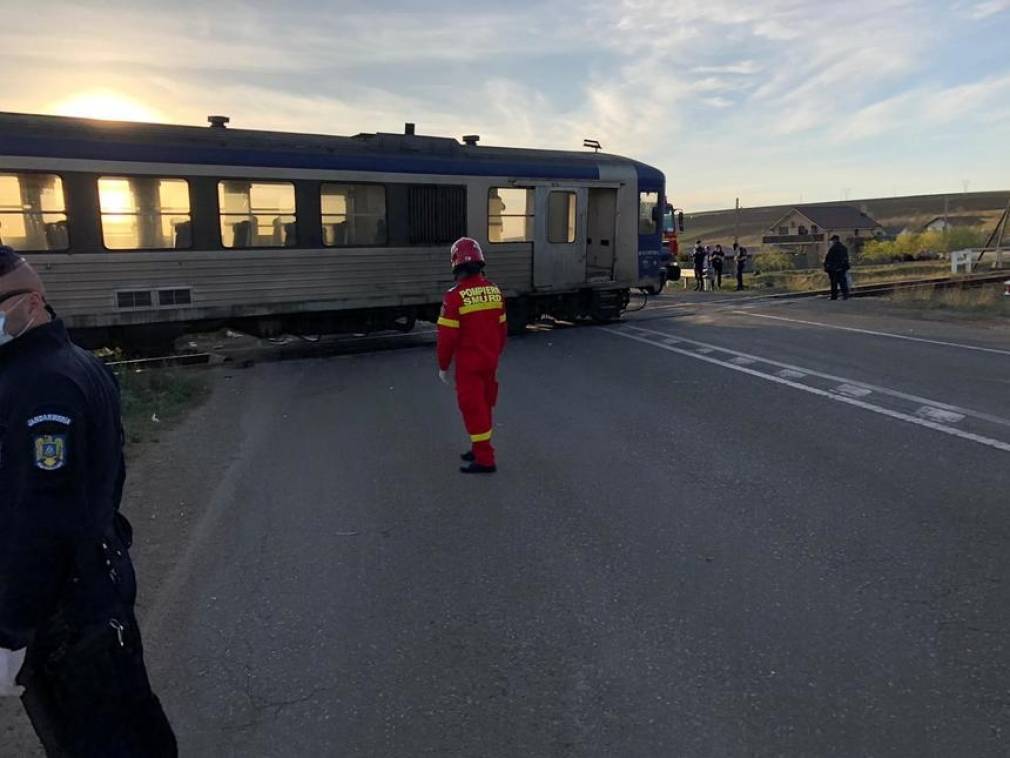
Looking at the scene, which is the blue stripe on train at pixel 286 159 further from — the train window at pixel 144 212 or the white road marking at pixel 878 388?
the white road marking at pixel 878 388

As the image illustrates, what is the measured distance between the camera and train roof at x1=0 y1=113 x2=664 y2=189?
34.4ft

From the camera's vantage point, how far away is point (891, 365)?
10617 mm

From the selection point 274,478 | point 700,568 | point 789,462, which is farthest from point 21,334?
point 789,462

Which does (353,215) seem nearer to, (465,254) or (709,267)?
(465,254)

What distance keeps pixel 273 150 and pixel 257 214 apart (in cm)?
100

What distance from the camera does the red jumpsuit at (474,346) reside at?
643 cm

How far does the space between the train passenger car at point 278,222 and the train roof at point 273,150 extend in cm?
3

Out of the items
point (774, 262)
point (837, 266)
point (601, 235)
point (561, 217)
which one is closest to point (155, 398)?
point (561, 217)

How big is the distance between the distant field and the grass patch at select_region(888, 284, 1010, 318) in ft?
361

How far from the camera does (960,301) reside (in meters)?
18.8

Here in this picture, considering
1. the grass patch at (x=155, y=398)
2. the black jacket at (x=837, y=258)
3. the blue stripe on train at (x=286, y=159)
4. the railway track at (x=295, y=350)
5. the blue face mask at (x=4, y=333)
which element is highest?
the blue stripe on train at (x=286, y=159)

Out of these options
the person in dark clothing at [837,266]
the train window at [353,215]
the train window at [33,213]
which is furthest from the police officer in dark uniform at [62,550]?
the person in dark clothing at [837,266]

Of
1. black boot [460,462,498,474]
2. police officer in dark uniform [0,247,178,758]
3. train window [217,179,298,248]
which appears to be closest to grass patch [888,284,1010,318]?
train window [217,179,298,248]

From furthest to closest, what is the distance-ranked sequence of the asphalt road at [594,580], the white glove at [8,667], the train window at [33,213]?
the train window at [33,213] → the asphalt road at [594,580] → the white glove at [8,667]
